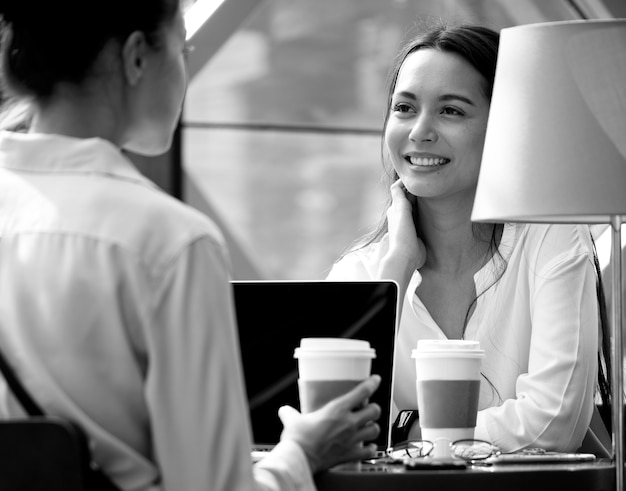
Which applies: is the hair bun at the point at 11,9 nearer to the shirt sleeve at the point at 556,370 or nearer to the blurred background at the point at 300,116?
the shirt sleeve at the point at 556,370

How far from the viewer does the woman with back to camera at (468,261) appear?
2.34 m

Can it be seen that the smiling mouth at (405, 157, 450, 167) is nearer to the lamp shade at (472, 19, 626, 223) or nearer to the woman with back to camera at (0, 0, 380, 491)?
the lamp shade at (472, 19, 626, 223)

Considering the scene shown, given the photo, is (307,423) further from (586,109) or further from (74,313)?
(586,109)

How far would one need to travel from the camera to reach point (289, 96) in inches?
513

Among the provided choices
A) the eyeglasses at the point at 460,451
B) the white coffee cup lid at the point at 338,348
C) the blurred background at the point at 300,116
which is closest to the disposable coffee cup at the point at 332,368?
the white coffee cup lid at the point at 338,348

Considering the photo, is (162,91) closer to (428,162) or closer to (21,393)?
(21,393)

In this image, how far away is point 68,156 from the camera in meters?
1.38

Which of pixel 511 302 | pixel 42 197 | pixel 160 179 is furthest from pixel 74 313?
pixel 160 179

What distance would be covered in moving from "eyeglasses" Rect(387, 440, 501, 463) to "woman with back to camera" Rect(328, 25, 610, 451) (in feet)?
1.29

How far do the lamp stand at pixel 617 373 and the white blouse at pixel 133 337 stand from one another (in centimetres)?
72

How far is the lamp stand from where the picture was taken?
179cm

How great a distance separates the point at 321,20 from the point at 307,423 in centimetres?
1188

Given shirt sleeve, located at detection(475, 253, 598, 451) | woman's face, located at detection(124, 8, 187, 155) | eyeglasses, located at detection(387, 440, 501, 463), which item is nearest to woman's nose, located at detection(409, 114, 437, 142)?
shirt sleeve, located at detection(475, 253, 598, 451)

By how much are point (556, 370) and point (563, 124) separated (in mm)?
619
